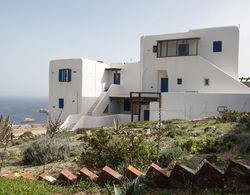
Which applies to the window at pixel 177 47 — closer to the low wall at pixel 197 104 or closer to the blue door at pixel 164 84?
the blue door at pixel 164 84

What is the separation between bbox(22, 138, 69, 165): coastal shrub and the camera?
10.3 metres

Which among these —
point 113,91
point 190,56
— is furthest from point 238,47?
point 113,91

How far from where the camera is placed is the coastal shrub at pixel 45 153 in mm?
10344

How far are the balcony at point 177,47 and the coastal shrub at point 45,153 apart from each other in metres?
23.2

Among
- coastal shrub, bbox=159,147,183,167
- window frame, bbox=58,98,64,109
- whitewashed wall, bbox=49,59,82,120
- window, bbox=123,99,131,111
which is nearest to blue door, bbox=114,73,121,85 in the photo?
window, bbox=123,99,131,111

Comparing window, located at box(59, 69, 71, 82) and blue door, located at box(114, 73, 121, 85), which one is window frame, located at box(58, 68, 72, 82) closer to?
window, located at box(59, 69, 71, 82)

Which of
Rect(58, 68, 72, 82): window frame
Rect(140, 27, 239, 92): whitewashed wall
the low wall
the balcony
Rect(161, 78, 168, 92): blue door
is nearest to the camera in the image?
the low wall

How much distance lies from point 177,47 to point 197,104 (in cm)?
760

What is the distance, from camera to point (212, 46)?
102 feet

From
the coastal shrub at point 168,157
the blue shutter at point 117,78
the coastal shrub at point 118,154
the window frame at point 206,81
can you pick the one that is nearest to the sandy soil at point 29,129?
the blue shutter at point 117,78

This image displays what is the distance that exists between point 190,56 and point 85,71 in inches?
438

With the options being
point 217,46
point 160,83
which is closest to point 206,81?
point 217,46

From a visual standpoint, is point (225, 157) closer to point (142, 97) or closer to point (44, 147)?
point (44, 147)

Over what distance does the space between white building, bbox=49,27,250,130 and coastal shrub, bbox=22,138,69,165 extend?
1809 centimetres
